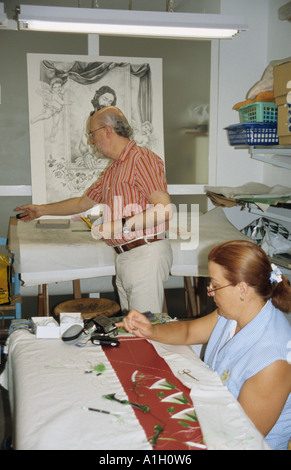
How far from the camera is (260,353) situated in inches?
53.8

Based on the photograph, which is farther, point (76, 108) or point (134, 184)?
point (76, 108)

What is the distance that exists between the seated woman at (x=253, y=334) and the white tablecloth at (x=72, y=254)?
1.53 meters

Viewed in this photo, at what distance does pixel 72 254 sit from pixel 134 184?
82cm

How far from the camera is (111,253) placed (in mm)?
3166

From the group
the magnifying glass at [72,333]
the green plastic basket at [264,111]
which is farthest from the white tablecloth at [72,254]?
the magnifying glass at [72,333]

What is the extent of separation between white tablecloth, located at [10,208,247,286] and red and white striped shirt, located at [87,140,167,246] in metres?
0.58

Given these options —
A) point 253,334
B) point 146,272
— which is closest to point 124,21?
point 146,272

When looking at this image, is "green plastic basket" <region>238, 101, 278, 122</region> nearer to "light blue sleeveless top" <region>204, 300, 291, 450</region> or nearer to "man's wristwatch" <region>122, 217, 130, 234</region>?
"man's wristwatch" <region>122, 217, 130, 234</region>

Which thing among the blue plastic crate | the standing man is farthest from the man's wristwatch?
the blue plastic crate

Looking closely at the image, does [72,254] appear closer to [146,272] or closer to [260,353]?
[146,272]

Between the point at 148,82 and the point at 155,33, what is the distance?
137 cm

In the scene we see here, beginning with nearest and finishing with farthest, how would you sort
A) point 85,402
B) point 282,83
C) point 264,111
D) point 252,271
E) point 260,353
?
point 85,402 < point 260,353 < point 252,271 < point 282,83 < point 264,111
